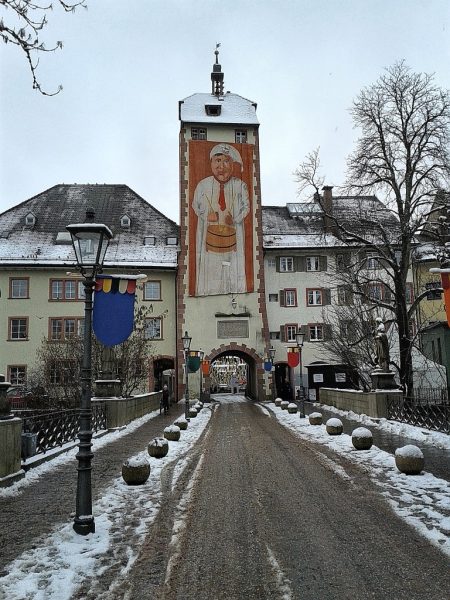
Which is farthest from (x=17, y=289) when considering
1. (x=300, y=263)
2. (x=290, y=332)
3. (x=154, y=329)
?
(x=300, y=263)

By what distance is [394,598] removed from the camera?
14.5 feet

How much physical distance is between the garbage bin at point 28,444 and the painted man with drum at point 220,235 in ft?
104

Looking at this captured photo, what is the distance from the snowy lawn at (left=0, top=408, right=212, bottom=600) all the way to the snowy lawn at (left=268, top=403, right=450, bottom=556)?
333cm

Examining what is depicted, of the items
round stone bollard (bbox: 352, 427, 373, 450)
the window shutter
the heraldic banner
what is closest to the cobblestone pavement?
the heraldic banner

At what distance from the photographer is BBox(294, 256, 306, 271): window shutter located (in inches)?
1829

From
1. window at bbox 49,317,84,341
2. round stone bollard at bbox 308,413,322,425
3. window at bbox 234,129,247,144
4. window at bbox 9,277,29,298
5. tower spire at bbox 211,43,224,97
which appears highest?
tower spire at bbox 211,43,224,97

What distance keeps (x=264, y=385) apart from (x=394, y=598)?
126ft

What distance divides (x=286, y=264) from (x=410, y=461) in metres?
37.5

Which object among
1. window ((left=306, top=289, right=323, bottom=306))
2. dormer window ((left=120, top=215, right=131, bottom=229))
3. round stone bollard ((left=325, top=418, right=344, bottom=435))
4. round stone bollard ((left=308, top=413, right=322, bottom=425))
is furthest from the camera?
dormer window ((left=120, top=215, right=131, bottom=229))

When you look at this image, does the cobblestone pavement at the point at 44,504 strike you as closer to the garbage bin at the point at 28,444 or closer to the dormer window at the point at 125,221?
the garbage bin at the point at 28,444

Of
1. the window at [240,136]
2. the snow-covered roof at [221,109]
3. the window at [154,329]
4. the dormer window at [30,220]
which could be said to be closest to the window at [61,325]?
the window at [154,329]

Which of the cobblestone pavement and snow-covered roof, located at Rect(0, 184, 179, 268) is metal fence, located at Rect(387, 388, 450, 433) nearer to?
the cobblestone pavement

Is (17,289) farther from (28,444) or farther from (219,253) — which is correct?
(28,444)

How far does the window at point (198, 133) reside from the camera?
4591 cm
